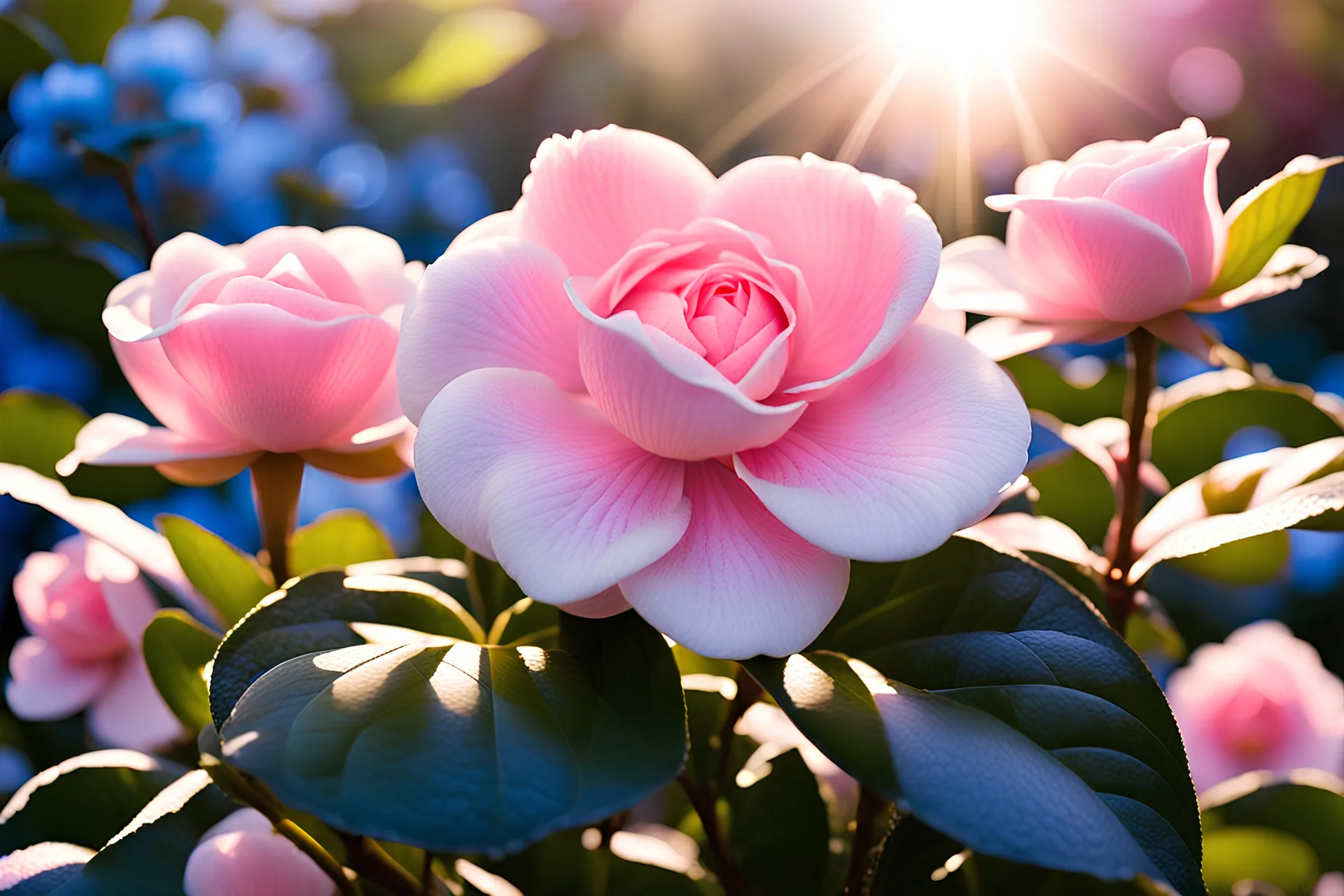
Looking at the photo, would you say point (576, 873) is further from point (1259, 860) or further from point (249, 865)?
point (1259, 860)

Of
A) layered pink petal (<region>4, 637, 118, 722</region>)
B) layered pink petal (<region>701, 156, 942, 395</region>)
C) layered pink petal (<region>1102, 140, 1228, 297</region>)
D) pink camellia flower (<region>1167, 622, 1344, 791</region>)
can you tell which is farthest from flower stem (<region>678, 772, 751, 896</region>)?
pink camellia flower (<region>1167, 622, 1344, 791</region>)

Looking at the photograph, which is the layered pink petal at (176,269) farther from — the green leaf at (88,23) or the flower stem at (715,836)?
the green leaf at (88,23)

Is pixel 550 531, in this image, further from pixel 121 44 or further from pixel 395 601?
pixel 121 44

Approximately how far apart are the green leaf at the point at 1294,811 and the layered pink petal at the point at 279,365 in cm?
46

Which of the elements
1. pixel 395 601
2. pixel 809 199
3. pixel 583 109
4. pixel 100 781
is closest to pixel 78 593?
pixel 100 781

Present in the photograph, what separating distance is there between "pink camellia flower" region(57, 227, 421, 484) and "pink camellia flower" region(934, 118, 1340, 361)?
0.21m

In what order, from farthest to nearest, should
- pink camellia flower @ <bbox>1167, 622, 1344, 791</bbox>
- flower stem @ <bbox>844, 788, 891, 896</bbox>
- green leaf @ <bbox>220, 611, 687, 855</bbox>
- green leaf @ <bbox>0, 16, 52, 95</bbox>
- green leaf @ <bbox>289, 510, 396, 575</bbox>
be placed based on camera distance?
pink camellia flower @ <bbox>1167, 622, 1344, 791</bbox> < green leaf @ <bbox>0, 16, 52, 95</bbox> < green leaf @ <bbox>289, 510, 396, 575</bbox> < flower stem @ <bbox>844, 788, 891, 896</bbox> < green leaf @ <bbox>220, 611, 687, 855</bbox>

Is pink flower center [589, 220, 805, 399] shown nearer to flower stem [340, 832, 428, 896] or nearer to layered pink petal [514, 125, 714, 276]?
layered pink petal [514, 125, 714, 276]

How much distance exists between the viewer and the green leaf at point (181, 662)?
1.30ft

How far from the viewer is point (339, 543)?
0.49 metres

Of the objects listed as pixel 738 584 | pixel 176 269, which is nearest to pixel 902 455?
pixel 738 584

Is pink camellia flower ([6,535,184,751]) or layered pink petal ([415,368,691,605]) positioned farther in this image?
pink camellia flower ([6,535,184,751])

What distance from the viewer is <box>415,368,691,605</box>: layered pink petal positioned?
0.91ft

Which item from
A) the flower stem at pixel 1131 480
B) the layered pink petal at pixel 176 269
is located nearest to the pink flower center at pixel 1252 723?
the flower stem at pixel 1131 480
